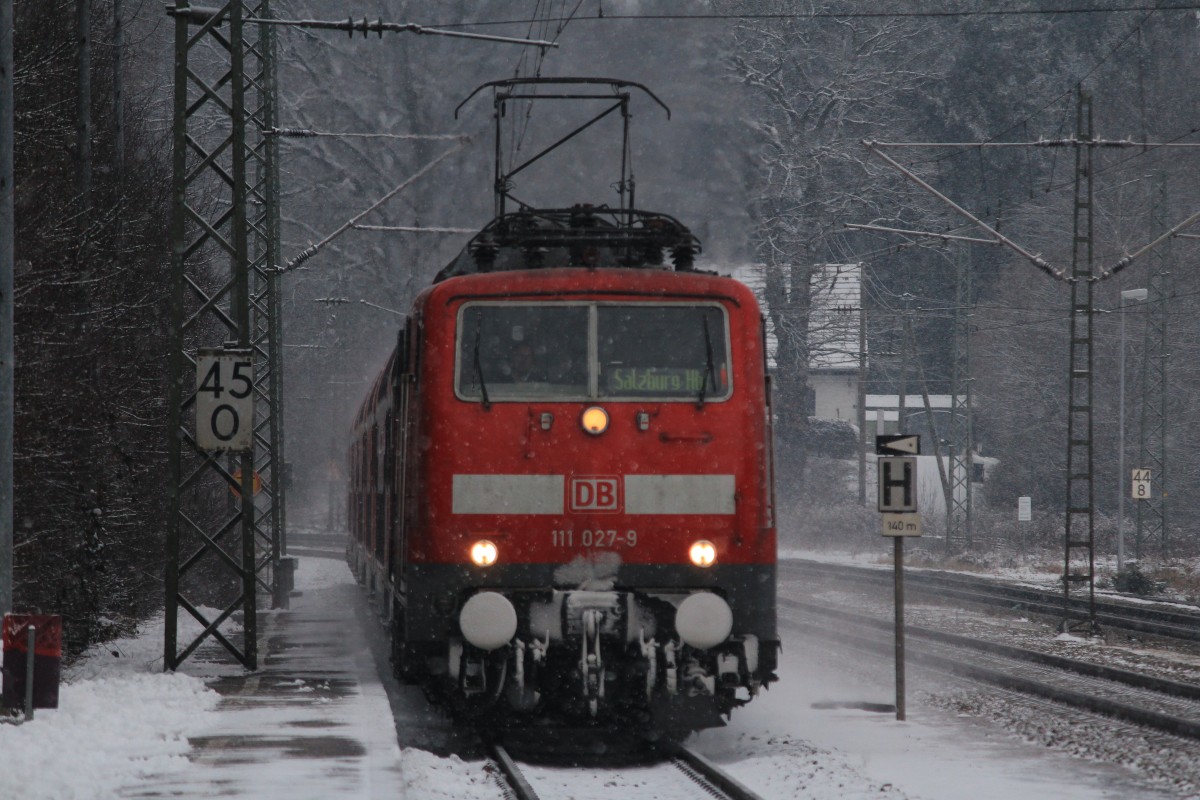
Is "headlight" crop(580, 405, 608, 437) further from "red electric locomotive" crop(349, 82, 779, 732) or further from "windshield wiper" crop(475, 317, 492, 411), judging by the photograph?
"windshield wiper" crop(475, 317, 492, 411)

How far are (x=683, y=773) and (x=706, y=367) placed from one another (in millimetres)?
2747

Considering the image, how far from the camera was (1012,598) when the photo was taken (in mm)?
28547

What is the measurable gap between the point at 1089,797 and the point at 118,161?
15.0m

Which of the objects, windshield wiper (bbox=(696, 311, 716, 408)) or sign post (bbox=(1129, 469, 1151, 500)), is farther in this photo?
sign post (bbox=(1129, 469, 1151, 500))

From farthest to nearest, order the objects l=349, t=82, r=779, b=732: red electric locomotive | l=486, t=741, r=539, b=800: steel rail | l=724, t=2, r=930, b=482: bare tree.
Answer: l=724, t=2, r=930, b=482: bare tree → l=349, t=82, r=779, b=732: red electric locomotive → l=486, t=741, r=539, b=800: steel rail

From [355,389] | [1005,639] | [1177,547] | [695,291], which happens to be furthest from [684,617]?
[355,389]

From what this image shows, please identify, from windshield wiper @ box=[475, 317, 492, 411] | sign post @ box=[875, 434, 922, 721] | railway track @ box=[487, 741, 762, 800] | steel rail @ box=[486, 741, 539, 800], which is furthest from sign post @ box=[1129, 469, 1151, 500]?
windshield wiper @ box=[475, 317, 492, 411]

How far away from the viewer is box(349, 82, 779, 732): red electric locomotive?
10711mm

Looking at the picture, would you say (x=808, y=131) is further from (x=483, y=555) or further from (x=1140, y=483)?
(x=483, y=555)

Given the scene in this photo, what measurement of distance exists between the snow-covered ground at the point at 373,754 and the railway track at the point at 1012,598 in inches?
374

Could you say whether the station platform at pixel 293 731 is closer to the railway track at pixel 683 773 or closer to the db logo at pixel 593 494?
the railway track at pixel 683 773

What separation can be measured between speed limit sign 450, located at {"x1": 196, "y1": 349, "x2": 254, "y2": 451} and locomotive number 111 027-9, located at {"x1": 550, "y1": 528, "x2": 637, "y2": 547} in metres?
3.86

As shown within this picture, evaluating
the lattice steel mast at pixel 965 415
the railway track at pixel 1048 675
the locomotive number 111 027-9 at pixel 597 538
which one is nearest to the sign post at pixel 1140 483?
the lattice steel mast at pixel 965 415

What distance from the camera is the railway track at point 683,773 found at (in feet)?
31.5
